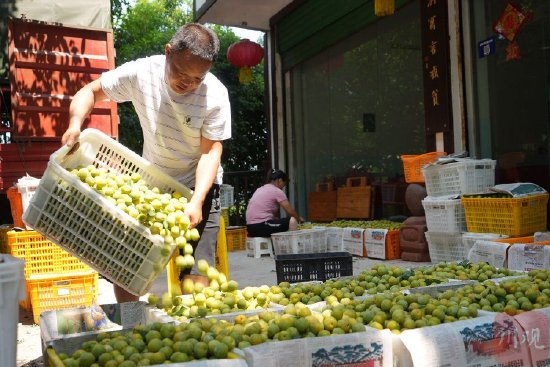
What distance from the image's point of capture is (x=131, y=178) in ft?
10.4

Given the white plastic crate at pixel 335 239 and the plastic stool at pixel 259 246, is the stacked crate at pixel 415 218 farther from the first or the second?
the plastic stool at pixel 259 246

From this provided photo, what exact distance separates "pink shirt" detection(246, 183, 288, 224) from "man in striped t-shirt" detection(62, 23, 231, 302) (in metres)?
5.44

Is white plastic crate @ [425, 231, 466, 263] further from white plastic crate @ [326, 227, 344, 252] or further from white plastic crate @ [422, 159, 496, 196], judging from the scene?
white plastic crate @ [326, 227, 344, 252]

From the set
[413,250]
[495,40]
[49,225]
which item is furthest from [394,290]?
[495,40]

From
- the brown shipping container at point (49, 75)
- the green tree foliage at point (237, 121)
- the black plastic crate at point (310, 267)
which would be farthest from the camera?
the green tree foliage at point (237, 121)

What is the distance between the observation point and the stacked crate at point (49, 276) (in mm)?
5070

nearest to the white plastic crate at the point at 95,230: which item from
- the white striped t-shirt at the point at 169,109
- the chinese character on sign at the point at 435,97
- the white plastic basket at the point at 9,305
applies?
the white striped t-shirt at the point at 169,109

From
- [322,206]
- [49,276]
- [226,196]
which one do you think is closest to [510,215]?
[49,276]

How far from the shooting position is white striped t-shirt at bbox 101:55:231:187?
3.39 metres

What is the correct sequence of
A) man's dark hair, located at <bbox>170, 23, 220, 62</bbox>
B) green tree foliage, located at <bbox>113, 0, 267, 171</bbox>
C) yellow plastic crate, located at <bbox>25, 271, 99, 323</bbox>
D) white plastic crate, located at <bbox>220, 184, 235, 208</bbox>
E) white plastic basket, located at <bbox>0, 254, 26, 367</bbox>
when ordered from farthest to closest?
green tree foliage, located at <bbox>113, 0, 267, 171</bbox> → white plastic crate, located at <bbox>220, 184, 235, 208</bbox> → yellow plastic crate, located at <bbox>25, 271, 99, 323</bbox> → man's dark hair, located at <bbox>170, 23, 220, 62</bbox> → white plastic basket, located at <bbox>0, 254, 26, 367</bbox>

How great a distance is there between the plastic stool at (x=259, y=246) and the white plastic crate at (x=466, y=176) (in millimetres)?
3268

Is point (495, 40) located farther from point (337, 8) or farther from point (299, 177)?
point (299, 177)

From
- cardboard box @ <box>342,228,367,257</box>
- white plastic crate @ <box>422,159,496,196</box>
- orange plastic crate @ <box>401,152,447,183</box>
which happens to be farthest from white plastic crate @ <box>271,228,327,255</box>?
white plastic crate @ <box>422,159,496,196</box>

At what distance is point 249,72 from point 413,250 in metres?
5.41
